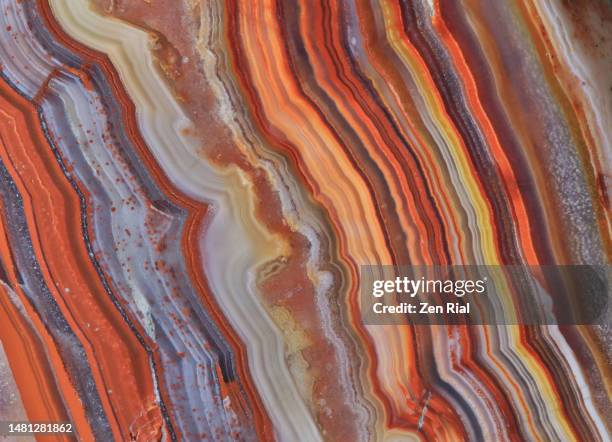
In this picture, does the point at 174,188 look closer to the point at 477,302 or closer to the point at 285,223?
the point at 285,223

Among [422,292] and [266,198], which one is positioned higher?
[266,198]

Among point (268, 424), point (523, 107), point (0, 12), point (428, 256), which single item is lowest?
point (268, 424)

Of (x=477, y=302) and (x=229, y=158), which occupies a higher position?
(x=229, y=158)

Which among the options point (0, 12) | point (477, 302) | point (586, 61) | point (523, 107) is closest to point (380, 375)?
point (477, 302)
